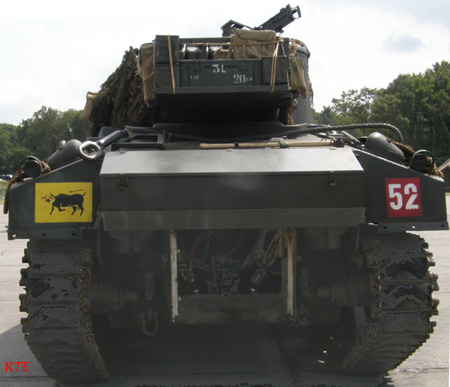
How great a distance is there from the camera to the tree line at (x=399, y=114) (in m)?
42.7

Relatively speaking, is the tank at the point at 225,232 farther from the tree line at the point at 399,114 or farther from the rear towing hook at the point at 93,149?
the tree line at the point at 399,114

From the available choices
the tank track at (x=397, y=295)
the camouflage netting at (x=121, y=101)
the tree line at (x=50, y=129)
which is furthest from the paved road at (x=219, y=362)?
the tree line at (x=50, y=129)

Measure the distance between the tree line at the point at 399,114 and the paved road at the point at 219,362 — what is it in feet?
82.7

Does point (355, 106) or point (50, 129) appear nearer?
point (355, 106)

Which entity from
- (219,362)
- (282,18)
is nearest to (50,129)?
(282,18)

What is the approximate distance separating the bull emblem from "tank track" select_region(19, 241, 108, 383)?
0.82 feet

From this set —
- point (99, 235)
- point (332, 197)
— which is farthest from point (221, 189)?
point (99, 235)

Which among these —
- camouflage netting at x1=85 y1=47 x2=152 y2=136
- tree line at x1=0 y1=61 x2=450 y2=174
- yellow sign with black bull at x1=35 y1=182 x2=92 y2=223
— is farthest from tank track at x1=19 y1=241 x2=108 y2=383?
tree line at x1=0 y1=61 x2=450 y2=174

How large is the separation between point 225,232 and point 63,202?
1.21 metres

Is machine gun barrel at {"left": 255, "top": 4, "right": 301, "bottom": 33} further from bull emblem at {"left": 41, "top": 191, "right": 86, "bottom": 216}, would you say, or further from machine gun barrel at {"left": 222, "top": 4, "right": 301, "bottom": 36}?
bull emblem at {"left": 41, "top": 191, "right": 86, "bottom": 216}

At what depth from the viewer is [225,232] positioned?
5.11 metres

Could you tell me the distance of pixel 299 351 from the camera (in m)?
5.88

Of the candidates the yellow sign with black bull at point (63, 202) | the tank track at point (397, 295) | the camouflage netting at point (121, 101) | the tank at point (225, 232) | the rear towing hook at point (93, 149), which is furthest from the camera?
the camouflage netting at point (121, 101)

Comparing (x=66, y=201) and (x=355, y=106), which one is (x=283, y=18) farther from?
(x=355, y=106)
